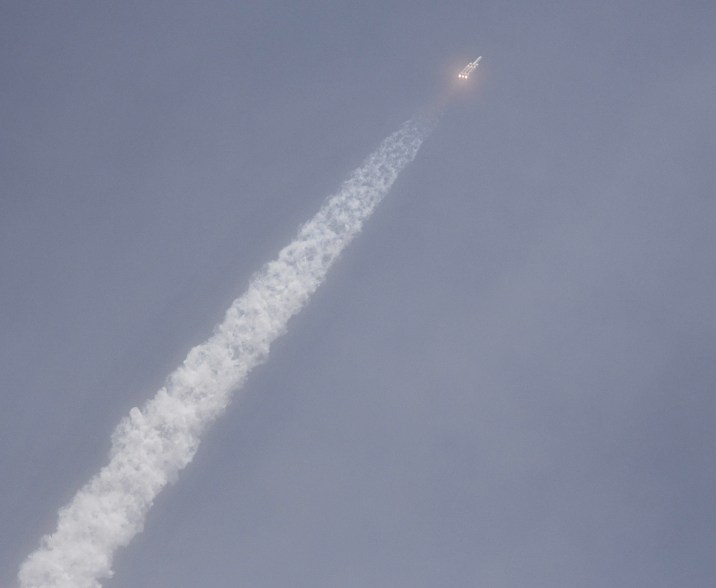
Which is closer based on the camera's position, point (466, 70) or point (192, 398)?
point (192, 398)

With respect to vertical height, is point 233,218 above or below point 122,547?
above

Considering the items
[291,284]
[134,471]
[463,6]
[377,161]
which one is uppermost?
[463,6]

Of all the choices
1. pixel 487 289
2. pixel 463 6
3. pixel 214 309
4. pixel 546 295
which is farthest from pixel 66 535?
pixel 463 6

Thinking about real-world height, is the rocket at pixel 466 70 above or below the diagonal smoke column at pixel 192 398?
above

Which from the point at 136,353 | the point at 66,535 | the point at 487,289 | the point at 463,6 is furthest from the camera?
the point at 463,6

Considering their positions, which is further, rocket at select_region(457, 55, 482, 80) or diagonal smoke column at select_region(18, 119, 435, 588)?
rocket at select_region(457, 55, 482, 80)

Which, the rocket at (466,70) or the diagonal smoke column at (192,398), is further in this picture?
the rocket at (466,70)

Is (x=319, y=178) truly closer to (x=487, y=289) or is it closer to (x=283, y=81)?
(x=283, y=81)

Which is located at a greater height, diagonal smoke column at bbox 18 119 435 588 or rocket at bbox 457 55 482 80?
rocket at bbox 457 55 482 80
